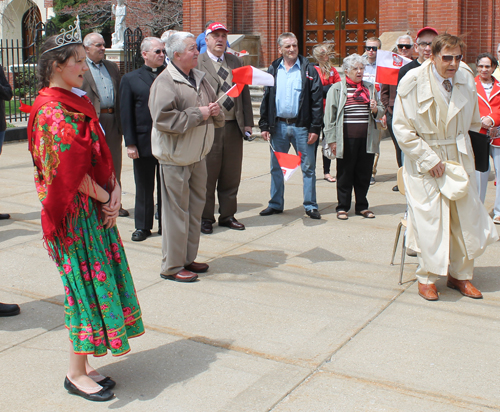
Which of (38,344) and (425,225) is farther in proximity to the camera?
(425,225)

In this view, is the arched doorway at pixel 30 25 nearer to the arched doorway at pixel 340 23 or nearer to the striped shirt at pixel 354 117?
the arched doorway at pixel 340 23

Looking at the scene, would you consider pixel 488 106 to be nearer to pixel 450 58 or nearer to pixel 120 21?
pixel 450 58

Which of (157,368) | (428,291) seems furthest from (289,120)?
(157,368)

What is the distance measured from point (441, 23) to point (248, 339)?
37.4 feet

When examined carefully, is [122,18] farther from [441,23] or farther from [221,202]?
[221,202]

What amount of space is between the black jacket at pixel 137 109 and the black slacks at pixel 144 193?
0.44 feet

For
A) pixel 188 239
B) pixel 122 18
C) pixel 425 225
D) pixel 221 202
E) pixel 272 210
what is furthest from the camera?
pixel 122 18

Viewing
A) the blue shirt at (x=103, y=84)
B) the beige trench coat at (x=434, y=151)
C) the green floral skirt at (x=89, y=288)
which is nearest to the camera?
the green floral skirt at (x=89, y=288)

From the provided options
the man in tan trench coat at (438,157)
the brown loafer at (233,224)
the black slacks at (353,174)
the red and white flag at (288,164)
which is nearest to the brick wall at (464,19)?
the black slacks at (353,174)

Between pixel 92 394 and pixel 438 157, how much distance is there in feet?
9.84

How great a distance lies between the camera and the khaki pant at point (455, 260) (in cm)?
512

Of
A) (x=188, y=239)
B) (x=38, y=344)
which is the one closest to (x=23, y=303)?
(x=38, y=344)

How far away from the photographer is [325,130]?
7.67 meters

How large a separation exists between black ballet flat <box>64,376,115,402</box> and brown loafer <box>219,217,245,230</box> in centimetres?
373
